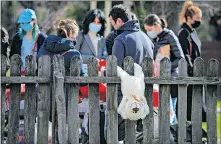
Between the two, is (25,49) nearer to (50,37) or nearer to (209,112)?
(50,37)

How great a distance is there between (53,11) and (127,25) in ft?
59.8

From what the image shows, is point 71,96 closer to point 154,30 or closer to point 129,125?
point 129,125

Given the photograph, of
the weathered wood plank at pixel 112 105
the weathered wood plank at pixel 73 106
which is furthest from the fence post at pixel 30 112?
the weathered wood plank at pixel 112 105

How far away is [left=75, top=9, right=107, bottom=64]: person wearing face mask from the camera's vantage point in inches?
360

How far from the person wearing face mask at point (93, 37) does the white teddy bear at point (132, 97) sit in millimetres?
1937

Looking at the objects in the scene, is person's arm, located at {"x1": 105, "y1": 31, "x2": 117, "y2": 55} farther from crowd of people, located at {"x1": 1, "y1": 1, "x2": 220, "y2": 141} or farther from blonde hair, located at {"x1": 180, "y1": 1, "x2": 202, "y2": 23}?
blonde hair, located at {"x1": 180, "y1": 1, "x2": 202, "y2": 23}

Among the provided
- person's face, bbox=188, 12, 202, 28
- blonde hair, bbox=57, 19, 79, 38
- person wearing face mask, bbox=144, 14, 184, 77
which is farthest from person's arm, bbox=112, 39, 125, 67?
person's face, bbox=188, 12, 202, 28

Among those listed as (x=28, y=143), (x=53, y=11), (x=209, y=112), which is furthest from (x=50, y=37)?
(x=53, y=11)

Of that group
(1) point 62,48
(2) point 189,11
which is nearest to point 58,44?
(1) point 62,48

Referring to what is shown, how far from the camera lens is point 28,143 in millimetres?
7332

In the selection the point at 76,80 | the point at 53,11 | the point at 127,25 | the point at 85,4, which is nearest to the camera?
the point at 76,80

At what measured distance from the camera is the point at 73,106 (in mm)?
7262

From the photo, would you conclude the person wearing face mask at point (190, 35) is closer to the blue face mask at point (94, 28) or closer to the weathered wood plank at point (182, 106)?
the blue face mask at point (94, 28)

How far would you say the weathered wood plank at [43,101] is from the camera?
7.21 m
